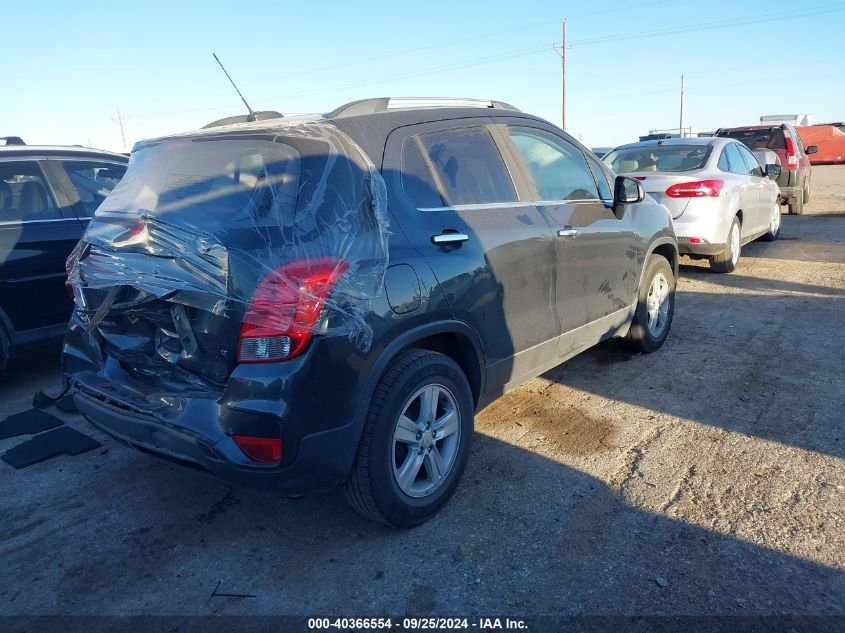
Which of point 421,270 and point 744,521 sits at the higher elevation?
point 421,270

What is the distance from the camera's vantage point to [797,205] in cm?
1415

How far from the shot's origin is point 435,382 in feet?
9.97

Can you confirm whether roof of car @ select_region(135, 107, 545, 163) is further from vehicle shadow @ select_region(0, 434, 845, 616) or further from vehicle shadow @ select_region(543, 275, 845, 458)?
vehicle shadow @ select_region(543, 275, 845, 458)

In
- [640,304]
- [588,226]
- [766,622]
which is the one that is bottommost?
[766,622]

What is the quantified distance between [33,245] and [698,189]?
6.68 m

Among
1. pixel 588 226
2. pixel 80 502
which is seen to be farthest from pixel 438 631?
pixel 588 226

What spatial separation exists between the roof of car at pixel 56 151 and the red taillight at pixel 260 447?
3.95 metres

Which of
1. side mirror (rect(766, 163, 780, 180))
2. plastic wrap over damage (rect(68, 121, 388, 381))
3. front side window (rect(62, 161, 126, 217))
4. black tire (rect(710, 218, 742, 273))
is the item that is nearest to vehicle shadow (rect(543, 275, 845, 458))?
black tire (rect(710, 218, 742, 273))

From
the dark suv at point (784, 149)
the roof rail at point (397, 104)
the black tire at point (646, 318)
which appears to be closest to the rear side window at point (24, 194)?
the roof rail at point (397, 104)

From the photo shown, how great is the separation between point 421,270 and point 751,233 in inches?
298

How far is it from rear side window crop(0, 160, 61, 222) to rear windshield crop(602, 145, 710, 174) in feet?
20.9

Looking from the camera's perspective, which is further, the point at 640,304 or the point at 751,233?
the point at 751,233

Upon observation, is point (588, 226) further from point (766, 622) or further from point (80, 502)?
point (80, 502)

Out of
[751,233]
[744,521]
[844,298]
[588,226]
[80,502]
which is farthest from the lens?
[751,233]
